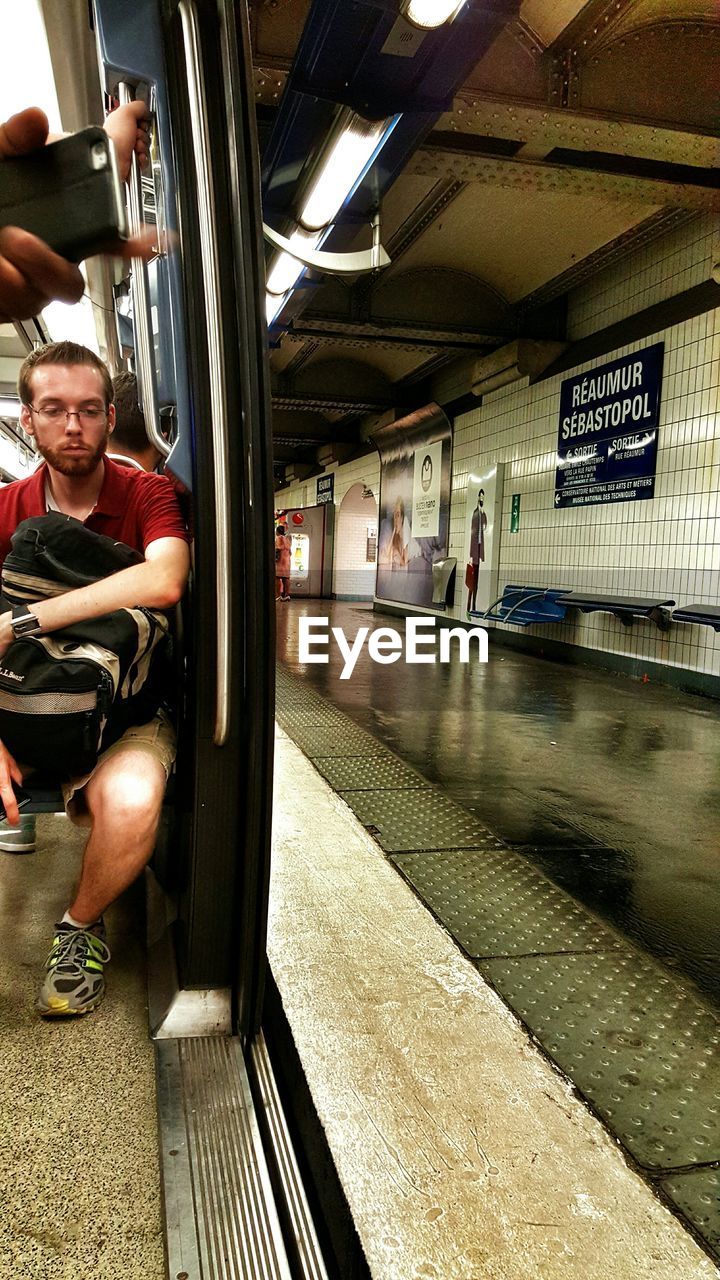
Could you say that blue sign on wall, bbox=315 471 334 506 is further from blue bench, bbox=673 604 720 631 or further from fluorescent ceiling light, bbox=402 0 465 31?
fluorescent ceiling light, bbox=402 0 465 31

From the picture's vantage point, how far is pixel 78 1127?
4.13 ft

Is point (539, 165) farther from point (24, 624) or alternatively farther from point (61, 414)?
point (24, 624)

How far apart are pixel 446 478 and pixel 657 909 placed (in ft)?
29.6

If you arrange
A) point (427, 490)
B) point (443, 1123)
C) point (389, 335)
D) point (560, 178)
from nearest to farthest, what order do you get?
point (443, 1123) → point (560, 178) → point (389, 335) → point (427, 490)

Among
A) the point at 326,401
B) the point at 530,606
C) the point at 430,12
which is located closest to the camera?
the point at 430,12

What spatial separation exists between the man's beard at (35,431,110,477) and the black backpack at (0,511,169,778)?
0.62 feet

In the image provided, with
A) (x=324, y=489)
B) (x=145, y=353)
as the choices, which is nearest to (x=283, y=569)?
(x=324, y=489)

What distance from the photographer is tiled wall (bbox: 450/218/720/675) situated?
5691 millimetres

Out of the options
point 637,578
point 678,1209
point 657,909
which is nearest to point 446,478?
point 637,578

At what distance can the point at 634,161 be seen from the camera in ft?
15.7

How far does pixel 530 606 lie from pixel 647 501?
175cm

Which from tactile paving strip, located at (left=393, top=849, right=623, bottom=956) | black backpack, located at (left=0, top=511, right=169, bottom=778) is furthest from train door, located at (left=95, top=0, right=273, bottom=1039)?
tactile paving strip, located at (left=393, top=849, right=623, bottom=956)

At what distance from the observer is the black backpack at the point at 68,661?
1443 mm

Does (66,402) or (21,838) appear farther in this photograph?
(21,838)
